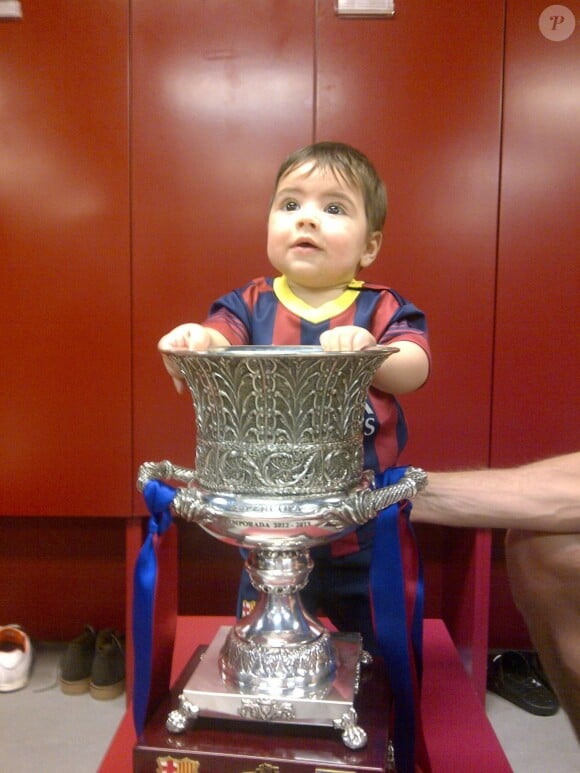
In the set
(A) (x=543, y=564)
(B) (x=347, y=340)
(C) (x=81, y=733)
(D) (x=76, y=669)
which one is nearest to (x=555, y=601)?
(A) (x=543, y=564)

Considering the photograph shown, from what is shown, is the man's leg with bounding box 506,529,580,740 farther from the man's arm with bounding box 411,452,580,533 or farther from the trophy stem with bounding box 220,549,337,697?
the trophy stem with bounding box 220,549,337,697

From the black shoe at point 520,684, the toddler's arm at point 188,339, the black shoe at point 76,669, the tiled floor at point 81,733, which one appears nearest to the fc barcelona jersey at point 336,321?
the toddler's arm at point 188,339

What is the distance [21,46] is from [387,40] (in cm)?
90

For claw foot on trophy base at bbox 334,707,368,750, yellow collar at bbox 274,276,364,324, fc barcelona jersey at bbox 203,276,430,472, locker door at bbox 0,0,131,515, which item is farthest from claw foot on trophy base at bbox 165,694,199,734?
locker door at bbox 0,0,131,515

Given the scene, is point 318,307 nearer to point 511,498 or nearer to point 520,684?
point 511,498

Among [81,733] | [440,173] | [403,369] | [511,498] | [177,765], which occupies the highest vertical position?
[440,173]

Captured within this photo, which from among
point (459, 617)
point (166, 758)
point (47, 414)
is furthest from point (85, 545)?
point (166, 758)

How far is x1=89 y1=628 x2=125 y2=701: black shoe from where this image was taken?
6.04 ft

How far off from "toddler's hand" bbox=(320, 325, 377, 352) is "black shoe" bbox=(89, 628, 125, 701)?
143cm

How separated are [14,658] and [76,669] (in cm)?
17

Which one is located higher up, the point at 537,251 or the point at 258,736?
the point at 537,251

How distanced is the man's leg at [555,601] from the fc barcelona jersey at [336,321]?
25 centimetres

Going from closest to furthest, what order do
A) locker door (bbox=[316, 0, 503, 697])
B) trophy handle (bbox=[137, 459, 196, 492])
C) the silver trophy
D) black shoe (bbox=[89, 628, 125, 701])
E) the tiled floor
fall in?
1. the silver trophy
2. trophy handle (bbox=[137, 459, 196, 492])
3. the tiled floor
4. locker door (bbox=[316, 0, 503, 697])
5. black shoe (bbox=[89, 628, 125, 701])

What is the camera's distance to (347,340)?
0.77 meters
